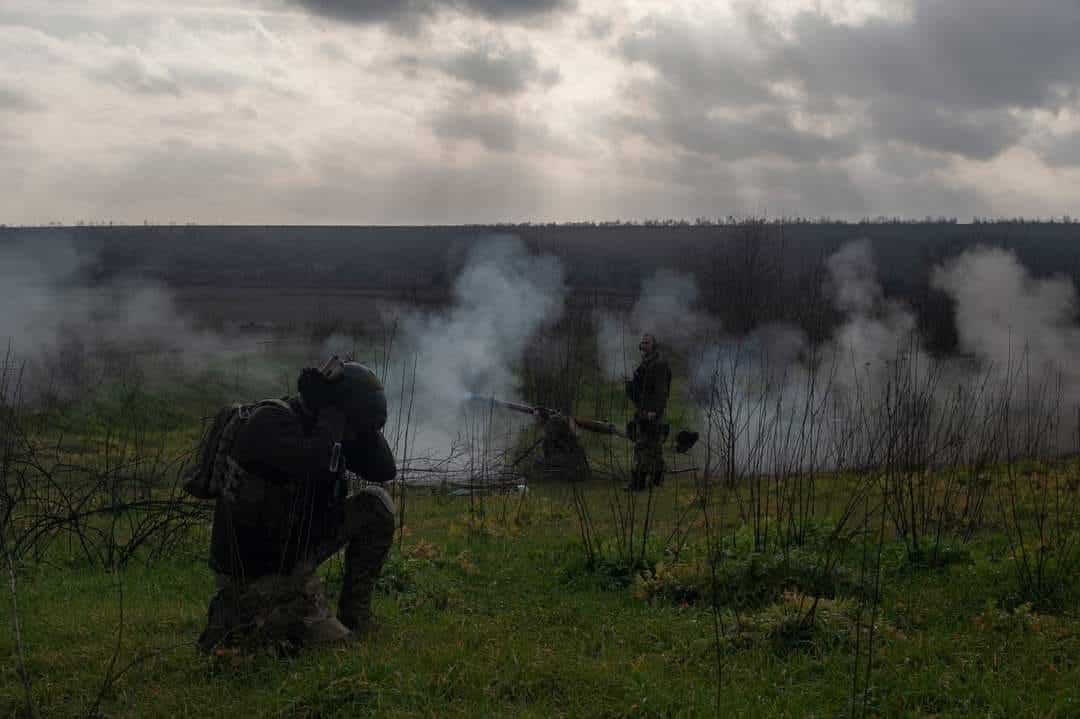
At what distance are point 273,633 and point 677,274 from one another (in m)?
42.3

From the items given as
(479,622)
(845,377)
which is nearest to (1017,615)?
(479,622)

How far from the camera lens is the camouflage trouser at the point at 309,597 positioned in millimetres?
4910

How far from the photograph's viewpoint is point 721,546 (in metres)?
6.52

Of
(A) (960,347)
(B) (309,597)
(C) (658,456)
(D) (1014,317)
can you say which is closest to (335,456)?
(B) (309,597)

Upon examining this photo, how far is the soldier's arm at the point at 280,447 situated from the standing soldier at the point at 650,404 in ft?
26.0

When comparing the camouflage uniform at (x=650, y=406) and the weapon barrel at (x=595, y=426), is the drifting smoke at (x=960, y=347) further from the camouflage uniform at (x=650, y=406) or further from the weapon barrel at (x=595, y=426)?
the camouflage uniform at (x=650, y=406)

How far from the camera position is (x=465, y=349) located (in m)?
21.5

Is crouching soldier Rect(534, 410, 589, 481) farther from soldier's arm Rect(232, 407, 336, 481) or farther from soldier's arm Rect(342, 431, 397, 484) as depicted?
soldier's arm Rect(232, 407, 336, 481)

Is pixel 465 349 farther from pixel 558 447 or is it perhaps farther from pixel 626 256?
pixel 626 256

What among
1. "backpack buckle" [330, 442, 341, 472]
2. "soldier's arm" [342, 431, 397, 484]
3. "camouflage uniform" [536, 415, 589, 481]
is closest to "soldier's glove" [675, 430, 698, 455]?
"camouflage uniform" [536, 415, 589, 481]

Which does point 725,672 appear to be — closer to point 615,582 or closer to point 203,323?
point 615,582

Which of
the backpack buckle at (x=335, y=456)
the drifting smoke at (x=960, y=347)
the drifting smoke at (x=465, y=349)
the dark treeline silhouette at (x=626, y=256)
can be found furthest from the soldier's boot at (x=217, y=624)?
the dark treeline silhouette at (x=626, y=256)

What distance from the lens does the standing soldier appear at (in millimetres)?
12461

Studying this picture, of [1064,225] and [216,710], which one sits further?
[1064,225]
